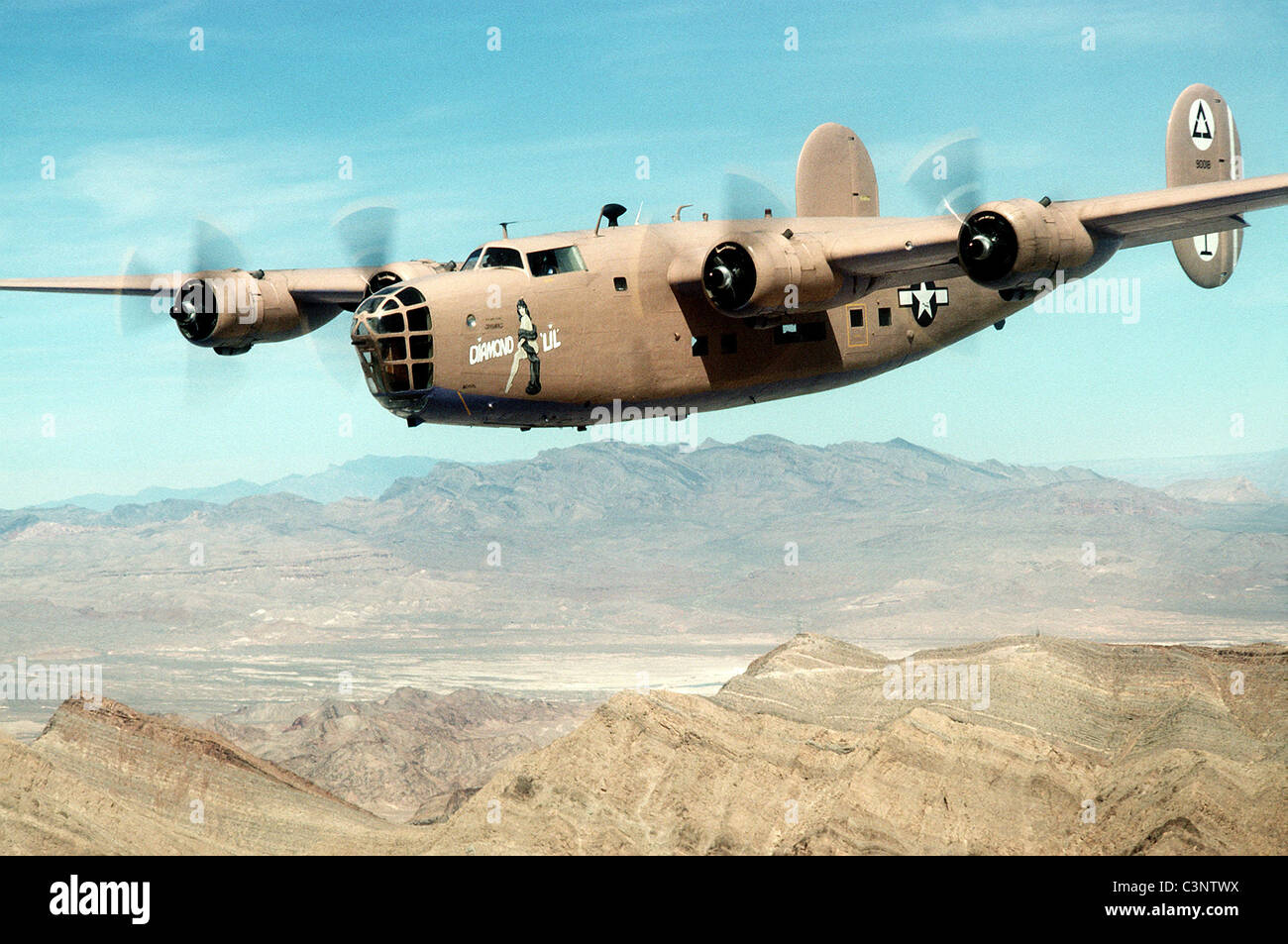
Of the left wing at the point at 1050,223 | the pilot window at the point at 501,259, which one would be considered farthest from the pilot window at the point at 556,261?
the left wing at the point at 1050,223

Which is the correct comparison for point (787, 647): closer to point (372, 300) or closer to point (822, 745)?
point (822, 745)

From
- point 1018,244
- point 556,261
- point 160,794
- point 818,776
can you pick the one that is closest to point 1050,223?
point 1018,244

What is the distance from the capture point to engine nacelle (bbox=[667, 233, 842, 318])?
1184 inches

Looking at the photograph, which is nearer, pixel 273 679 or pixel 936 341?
pixel 936 341

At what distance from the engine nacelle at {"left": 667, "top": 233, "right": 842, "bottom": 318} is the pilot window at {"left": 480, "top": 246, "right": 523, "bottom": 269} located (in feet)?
13.8

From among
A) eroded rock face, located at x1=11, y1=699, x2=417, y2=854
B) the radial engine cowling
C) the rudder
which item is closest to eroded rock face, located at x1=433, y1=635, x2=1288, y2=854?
eroded rock face, located at x1=11, y1=699, x2=417, y2=854

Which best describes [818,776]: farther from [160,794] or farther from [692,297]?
[160,794]

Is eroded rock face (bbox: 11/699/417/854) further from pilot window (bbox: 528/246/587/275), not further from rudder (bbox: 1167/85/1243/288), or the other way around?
rudder (bbox: 1167/85/1243/288)

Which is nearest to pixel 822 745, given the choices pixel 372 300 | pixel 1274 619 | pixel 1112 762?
pixel 1112 762

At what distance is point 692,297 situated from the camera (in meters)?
32.2

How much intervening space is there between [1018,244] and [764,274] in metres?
5.50

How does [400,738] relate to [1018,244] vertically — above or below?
below

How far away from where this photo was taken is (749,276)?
99.0 feet

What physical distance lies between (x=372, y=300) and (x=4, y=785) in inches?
730
